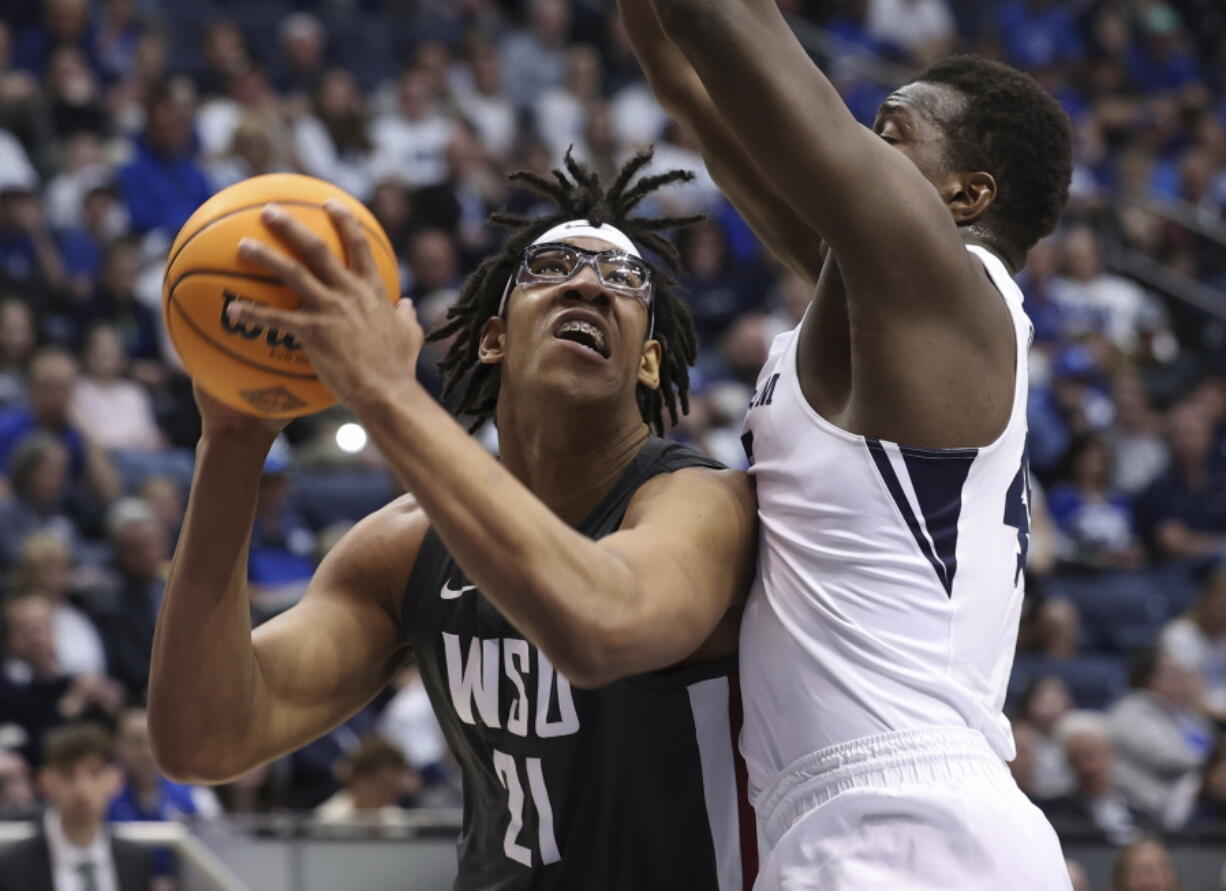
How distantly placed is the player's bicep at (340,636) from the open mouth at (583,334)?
1.84 ft

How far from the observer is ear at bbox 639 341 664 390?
392 centimetres

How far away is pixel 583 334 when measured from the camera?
3598 millimetres

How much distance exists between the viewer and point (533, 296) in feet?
12.2

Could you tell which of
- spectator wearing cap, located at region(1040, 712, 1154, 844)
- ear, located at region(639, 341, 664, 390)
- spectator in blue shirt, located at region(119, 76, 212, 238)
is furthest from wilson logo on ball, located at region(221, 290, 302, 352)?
spectator in blue shirt, located at region(119, 76, 212, 238)

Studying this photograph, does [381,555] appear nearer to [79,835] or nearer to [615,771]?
[615,771]

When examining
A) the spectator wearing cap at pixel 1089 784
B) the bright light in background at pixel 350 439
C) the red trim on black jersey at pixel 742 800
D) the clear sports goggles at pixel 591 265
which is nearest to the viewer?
the red trim on black jersey at pixel 742 800

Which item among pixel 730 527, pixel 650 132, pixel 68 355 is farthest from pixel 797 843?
pixel 650 132

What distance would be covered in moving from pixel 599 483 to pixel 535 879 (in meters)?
0.79

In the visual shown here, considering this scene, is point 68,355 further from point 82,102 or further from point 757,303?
point 757,303

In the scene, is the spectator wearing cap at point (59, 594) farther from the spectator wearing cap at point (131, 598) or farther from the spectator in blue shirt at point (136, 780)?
→ the spectator in blue shirt at point (136, 780)

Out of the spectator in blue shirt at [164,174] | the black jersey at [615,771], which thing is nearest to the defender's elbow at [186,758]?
the black jersey at [615,771]

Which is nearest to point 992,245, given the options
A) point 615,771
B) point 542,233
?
point 542,233

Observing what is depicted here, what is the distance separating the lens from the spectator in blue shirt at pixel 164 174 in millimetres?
10938

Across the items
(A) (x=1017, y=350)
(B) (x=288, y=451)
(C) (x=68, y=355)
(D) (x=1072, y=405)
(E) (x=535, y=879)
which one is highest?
(A) (x=1017, y=350)
